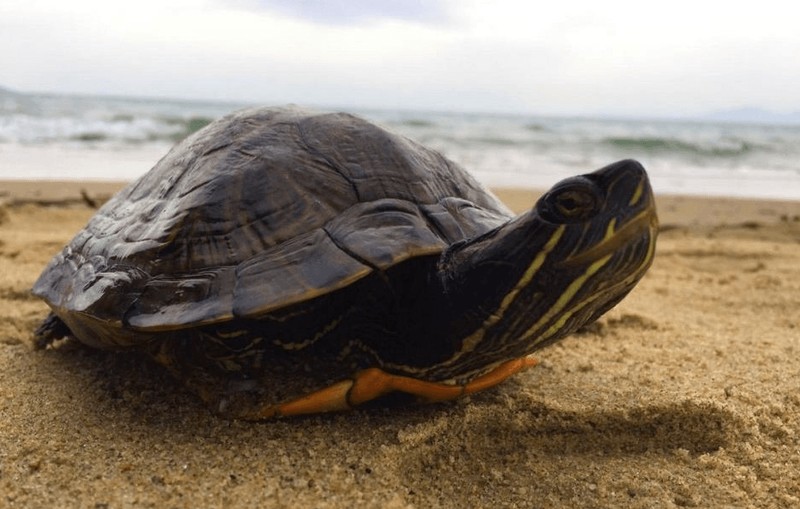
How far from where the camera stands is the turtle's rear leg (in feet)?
9.10

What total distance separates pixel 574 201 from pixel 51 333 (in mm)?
2286

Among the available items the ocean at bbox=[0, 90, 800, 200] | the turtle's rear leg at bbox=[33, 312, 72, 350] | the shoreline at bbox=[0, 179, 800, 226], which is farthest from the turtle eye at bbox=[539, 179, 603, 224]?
the ocean at bbox=[0, 90, 800, 200]

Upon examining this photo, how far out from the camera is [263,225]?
2.06 m

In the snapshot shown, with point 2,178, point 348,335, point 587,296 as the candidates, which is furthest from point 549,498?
point 2,178

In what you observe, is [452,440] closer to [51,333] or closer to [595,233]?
[595,233]

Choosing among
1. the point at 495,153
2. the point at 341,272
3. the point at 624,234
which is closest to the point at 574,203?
the point at 624,234

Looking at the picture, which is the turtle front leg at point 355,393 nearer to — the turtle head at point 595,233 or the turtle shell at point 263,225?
the turtle shell at point 263,225

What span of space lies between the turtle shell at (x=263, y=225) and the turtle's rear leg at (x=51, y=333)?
266 millimetres

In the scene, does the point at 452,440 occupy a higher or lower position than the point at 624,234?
lower

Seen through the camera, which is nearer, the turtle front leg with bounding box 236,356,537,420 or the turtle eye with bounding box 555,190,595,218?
the turtle eye with bounding box 555,190,595,218

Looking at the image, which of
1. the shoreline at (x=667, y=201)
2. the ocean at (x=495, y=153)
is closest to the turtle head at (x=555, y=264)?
the shoreline at (x=667, y=201)

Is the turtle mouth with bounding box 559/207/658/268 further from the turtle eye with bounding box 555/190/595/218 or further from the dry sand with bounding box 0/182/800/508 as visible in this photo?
the dry sand with bounding box 0/182/800/508

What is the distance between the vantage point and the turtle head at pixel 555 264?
1.66 meters

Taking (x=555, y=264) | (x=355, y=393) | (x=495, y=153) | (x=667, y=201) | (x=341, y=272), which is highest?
(x=555, y=264)
